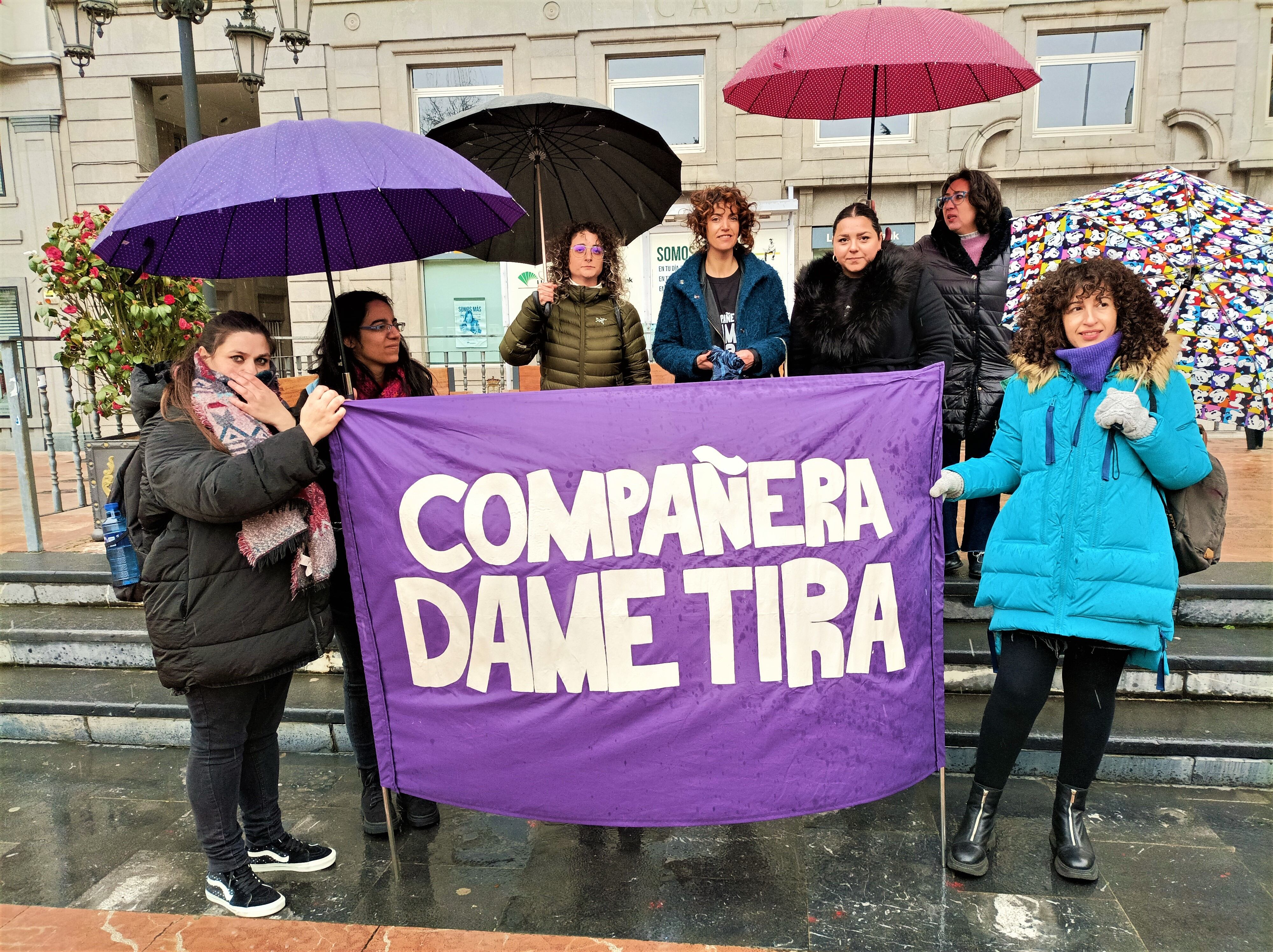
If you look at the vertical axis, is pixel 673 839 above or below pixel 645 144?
below

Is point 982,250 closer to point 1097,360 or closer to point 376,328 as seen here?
point 1097,360

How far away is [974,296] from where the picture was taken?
3982mm

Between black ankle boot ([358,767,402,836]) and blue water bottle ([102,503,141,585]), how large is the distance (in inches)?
42.1

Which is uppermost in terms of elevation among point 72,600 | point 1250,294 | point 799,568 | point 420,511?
point 1250,294

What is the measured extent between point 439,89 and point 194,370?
11438 mm

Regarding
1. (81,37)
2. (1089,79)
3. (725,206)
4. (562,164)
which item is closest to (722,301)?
(725,206)

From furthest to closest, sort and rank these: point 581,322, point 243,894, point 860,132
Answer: point 860,132 < point 581,322 < point 243,894

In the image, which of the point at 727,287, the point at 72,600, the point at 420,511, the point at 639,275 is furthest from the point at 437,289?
the point at 420,511

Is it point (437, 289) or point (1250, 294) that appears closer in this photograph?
point (1250, 294)

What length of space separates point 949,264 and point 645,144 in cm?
159

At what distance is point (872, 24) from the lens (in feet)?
11.9

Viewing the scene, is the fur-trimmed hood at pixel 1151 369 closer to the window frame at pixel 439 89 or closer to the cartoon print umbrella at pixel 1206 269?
the cartoon print umbrella at pixel 1206 269

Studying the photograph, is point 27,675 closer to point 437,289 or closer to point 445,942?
point 445,942

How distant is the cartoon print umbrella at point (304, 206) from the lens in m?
2.26
